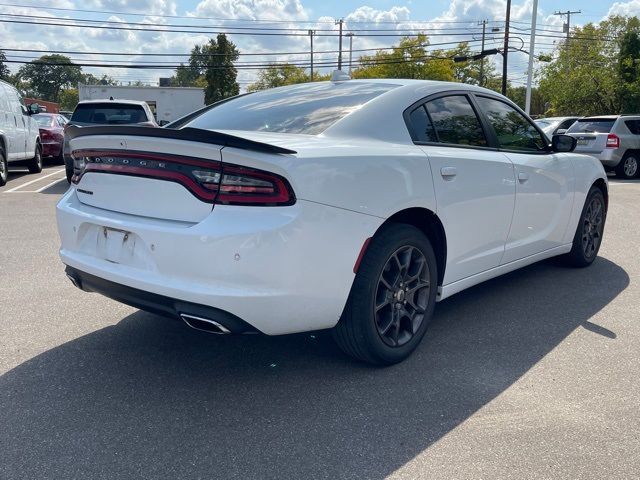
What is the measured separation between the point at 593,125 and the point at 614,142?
89 cm

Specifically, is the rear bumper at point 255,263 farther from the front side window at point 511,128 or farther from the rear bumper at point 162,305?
the front side window at point 511,128

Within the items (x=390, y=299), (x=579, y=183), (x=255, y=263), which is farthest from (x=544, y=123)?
(x=255, y=263)

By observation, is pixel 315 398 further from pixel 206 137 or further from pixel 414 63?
pixel 414 63

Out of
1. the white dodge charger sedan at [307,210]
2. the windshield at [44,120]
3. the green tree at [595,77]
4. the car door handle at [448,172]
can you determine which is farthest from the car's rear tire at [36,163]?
the green tree at [595,77]

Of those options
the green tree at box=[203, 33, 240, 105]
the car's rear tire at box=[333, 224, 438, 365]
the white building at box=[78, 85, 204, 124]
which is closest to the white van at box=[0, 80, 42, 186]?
the car's rear tire at box=[333, 224, 438, 365]

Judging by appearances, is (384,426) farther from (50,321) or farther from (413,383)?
(50,321)

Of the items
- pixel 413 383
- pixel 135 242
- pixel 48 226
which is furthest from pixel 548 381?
pixel 48 226

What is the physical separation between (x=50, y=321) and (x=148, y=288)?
160 centimetres

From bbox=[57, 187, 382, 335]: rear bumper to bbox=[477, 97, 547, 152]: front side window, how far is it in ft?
5.84

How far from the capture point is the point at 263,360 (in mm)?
3432

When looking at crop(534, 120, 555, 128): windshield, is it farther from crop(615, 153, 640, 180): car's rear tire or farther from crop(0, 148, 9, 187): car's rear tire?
crop(0, 148, 9, 187): car's rear tire

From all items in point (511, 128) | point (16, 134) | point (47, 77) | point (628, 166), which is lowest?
point (628, 166)

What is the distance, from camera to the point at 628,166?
48.8ft

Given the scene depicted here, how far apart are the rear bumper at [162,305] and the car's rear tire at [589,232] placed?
3.75m
